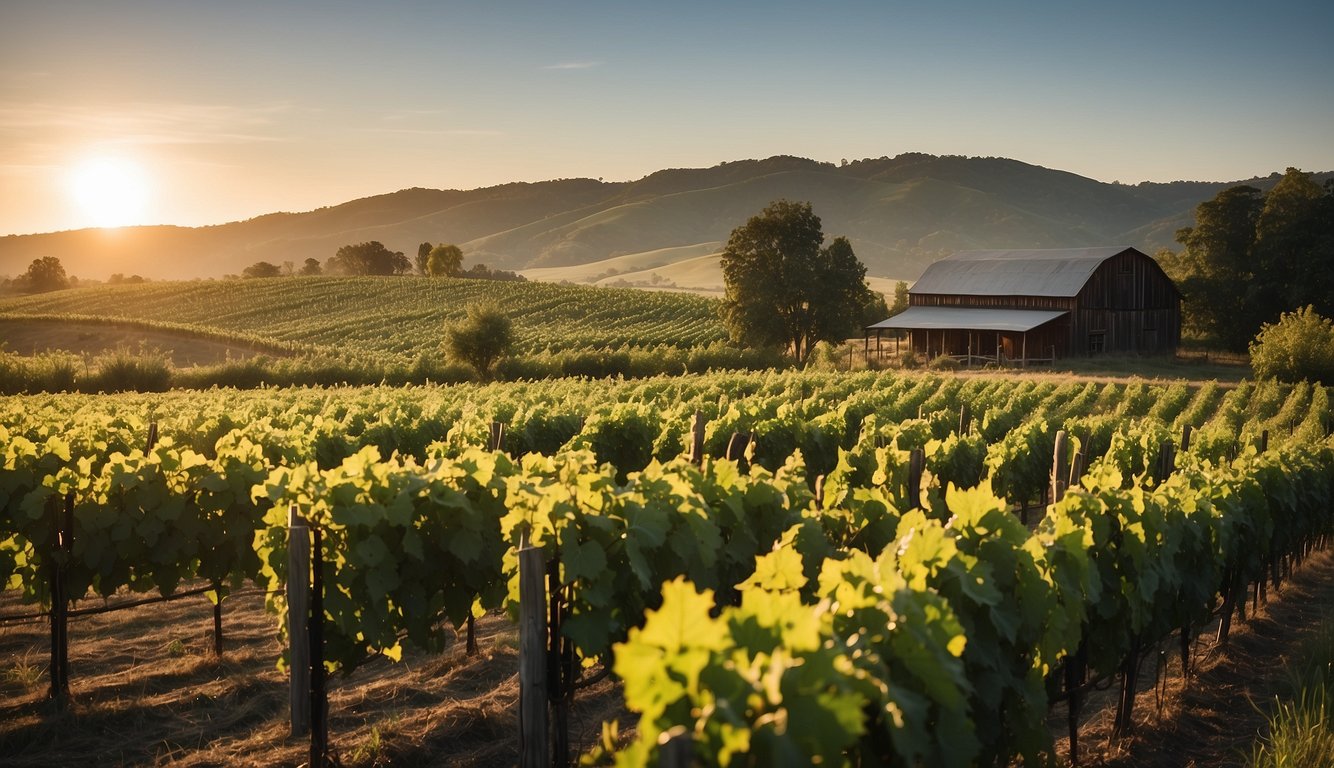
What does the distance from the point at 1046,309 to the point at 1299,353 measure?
13.9m

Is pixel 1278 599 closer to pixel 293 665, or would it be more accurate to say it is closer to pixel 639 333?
pixel 293 665

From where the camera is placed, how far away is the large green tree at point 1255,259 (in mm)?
45750

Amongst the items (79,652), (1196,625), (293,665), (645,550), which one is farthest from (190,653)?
(1196,625)

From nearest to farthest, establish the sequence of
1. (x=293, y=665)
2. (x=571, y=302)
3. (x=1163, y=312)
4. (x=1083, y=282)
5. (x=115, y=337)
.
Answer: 1. (x=293, y=665)
2. (x=1083, y=282)
3. (x=1163, y=312)
4. (x=115, y=337)
5. (x=571, y=302)

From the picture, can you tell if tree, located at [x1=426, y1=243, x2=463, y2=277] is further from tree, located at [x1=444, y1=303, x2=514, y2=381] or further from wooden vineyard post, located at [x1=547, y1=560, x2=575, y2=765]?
wooden vineyard post, located at [x1=547, y1=560, x2=575, y2=765]

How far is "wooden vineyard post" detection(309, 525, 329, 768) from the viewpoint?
216 inches

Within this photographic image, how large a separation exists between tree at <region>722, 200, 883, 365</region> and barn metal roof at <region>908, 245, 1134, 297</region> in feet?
20.7

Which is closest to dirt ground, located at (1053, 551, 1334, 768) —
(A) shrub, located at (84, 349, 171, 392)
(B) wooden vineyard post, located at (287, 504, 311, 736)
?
(B) wooden vineyard post, located at (287, 504, 311, 736)

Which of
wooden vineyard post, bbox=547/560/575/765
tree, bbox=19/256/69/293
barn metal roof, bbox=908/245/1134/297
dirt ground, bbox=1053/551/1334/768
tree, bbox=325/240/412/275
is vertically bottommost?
dirt ground, bbox=1053/551/1334/768

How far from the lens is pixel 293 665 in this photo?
5.49m

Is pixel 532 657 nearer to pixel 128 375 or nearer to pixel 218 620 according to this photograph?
pixel 218 620

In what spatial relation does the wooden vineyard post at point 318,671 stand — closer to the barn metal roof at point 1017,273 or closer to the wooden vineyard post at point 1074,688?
the wooden vineyard post at point 1074,688

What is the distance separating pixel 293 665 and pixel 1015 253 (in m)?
53.4

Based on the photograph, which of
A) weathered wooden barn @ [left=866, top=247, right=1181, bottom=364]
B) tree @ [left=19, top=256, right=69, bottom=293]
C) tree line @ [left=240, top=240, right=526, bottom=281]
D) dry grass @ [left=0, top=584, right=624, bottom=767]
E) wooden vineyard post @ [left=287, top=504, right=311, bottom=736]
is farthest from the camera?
tree @ [left=19, top=256, right=69, bottom=293]
